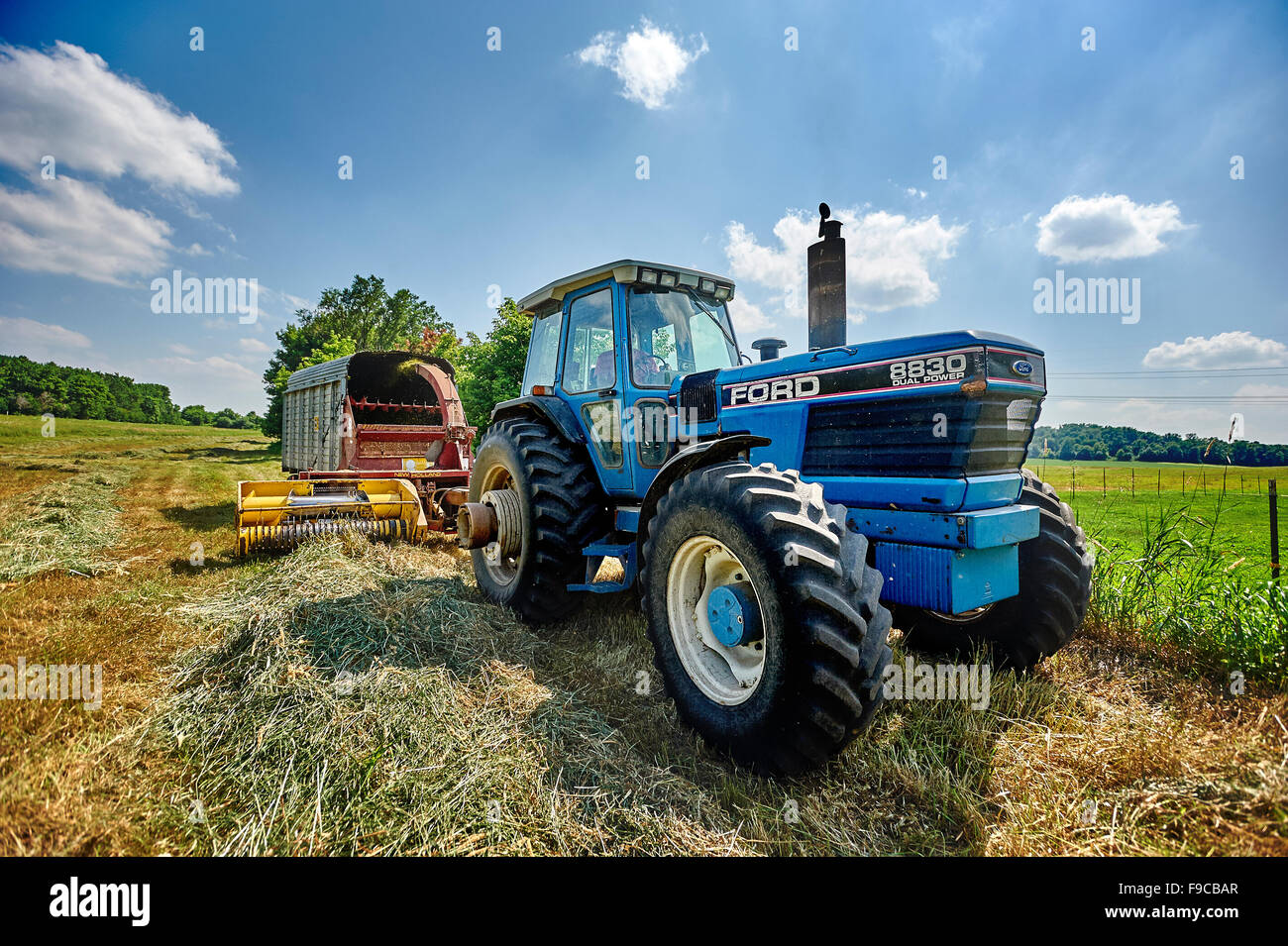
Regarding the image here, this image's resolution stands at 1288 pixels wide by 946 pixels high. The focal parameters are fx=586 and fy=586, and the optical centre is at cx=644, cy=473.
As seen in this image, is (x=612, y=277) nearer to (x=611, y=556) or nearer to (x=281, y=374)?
(x=611, y=556)

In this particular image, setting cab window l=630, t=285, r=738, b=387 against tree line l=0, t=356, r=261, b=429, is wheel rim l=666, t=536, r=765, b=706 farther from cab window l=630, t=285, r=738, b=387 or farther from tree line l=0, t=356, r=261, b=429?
tree line l=0, t=356, r=261, b=429

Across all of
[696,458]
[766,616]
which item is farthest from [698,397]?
[766,616]

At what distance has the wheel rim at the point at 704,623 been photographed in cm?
276

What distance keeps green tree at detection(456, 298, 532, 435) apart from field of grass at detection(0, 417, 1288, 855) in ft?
50.7

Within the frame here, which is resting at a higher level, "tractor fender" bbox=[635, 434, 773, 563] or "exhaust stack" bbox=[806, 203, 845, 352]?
"exhaust stack" bbox=[806, 203, 845, 352]

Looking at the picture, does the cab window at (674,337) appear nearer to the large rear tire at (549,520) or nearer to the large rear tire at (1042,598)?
the large rear tire at (549,520)

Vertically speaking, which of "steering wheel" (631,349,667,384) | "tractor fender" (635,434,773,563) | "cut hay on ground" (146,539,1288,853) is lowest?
"cut hay on ground" (146,539,1288,853)

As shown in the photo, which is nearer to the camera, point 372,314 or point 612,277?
point 612,277

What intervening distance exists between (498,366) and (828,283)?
700 inches

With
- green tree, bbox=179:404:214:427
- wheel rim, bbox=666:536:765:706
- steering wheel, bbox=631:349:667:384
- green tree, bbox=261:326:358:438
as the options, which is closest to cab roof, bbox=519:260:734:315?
steering wheel, bbox=631:349:667:384

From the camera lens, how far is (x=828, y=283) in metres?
3.65

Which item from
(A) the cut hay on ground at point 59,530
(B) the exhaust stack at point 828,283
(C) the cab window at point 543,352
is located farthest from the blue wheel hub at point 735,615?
(A) the cut hay on ground at point 59,530

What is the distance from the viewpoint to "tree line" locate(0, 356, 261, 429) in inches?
1710

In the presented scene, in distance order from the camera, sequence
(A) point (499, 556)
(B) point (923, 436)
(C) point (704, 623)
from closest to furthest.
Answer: (B) point (923, 436)
(C) point (704, 623)
(A) point (499, 556)
